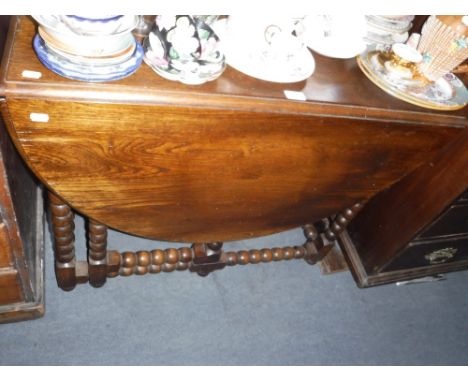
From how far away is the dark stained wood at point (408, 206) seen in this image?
1253mm

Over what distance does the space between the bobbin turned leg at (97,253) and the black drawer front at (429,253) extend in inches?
43.6

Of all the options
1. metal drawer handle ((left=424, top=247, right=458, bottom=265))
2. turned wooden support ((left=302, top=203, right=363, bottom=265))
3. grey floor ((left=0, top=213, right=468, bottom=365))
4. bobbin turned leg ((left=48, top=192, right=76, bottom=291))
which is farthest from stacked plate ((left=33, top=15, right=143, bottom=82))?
metal drawer handle ((left=424, top=247, right=458, bottom=265))

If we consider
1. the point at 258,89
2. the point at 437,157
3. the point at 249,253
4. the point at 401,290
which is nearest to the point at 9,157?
the point at 258,89

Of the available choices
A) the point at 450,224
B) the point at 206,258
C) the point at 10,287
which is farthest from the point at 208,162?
the point at 450,224

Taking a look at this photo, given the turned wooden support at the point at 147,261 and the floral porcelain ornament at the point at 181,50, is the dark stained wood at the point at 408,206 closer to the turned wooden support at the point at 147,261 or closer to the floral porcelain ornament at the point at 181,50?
the turned wooden support at the point at 147,261

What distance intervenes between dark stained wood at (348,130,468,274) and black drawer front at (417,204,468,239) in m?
0.04

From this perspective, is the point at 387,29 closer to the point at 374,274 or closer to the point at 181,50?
the point at 181,50

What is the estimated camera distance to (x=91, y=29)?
2.28 feet

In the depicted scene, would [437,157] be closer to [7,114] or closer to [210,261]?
[210,261]

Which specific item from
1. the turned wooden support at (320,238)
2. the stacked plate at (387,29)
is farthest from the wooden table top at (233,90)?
the turned wooden support at (320,238)

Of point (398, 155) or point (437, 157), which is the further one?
point (437, 157)

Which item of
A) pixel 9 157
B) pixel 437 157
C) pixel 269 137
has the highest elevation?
pixel 269 137

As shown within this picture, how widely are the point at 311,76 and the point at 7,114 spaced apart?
2.21ft

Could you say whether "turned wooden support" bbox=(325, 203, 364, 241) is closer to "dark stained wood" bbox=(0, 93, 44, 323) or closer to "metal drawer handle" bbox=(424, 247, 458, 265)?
"metal drawer handle" bbox=(424, 247, 458, 265)
